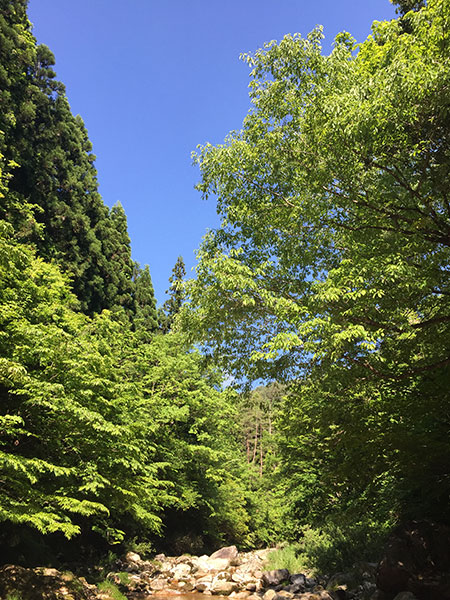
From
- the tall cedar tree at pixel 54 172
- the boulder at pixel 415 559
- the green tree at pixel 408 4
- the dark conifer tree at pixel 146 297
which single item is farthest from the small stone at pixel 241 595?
the green tree at pixel 408 4

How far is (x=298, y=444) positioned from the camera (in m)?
19.3

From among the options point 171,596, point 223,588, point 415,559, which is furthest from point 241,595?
point 415,559

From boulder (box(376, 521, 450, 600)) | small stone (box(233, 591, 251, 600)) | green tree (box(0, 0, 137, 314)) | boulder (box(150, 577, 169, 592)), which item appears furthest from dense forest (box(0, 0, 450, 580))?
green tree (box(0, 0, 137, 314))

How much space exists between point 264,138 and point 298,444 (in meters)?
14.7

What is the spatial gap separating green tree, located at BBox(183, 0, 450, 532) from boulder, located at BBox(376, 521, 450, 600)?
43.2 inches

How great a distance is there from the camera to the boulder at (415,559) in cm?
1003

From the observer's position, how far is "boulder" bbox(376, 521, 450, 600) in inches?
395

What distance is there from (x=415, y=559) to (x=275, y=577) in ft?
37.3

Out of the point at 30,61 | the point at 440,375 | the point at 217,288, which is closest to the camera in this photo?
the point at 440,375

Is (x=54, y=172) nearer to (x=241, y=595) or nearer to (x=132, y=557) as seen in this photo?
(x=132, y=557)

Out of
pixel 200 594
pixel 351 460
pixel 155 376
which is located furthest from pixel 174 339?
pixel 351 460

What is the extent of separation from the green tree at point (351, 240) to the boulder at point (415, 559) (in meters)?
1.10

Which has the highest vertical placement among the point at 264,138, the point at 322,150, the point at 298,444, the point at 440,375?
the point at 264,138

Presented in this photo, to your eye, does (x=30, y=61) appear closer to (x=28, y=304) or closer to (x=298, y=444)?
(x=28, y=304)
